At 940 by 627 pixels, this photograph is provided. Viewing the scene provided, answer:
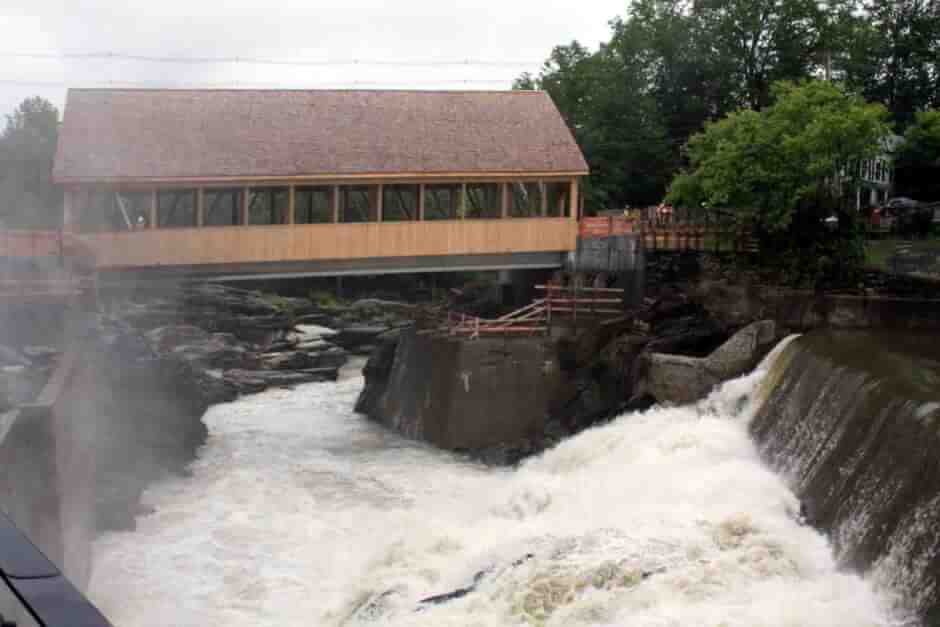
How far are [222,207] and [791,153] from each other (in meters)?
14.5

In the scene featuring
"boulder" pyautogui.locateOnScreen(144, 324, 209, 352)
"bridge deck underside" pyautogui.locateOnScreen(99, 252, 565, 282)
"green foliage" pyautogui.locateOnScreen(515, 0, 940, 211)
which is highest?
"green foliage" pyautogui.locateOnScreen(515, 0, 940, 211)

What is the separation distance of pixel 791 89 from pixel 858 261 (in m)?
5.02

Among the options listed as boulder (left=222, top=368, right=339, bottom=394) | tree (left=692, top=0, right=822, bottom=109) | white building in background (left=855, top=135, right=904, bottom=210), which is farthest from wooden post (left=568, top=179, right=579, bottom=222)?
tree (left=692, top=0, right=822, bottom=109)

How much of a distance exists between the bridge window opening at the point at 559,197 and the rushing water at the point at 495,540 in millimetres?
8586

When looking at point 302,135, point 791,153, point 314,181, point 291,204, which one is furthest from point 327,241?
point 791,153

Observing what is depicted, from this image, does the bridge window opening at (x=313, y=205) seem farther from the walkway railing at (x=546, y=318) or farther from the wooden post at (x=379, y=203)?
the walkway railing at (x=546, y=318)

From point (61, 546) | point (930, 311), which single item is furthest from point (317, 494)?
point (930, 311)

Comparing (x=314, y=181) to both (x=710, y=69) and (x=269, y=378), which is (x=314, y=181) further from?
(x=710, y=69)

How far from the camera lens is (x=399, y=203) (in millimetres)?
31250

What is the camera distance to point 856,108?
27281mm

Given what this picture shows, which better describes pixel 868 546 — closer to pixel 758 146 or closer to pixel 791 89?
pixel 758 146

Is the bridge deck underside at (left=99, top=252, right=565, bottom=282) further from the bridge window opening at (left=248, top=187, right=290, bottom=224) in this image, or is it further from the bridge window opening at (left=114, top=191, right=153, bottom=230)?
the bridge window opening at (left=248, top=187, right=290, bottom=224)

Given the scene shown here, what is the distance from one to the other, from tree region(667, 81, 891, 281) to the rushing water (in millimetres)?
7009

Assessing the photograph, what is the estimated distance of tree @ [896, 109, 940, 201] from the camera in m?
38.0
